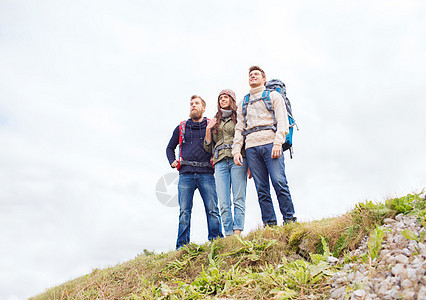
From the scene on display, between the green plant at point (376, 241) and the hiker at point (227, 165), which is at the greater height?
the hiker at point (227, 165)

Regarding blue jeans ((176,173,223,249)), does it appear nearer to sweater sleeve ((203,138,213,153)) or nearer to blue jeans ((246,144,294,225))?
sweater sleeve ((203,138,213,153))

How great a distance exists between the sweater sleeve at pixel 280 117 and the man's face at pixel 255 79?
386 mm

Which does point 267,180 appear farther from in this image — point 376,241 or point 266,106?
point 376,241

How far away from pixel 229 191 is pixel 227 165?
0.52m

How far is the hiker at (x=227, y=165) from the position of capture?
6590 millimetres

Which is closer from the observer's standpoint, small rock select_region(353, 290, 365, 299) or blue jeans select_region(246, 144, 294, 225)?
small rock select_region(353, 290, 365, 299)

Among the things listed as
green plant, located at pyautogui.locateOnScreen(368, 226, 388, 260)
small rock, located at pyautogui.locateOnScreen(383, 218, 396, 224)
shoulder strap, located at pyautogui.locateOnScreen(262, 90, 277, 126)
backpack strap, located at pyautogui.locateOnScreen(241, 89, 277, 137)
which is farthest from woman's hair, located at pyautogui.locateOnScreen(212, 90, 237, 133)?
green plant, located at pyautogui.locateOnScreen(368, 226, 388, 260)

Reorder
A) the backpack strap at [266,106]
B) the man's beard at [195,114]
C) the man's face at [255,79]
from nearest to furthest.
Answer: the backpack strap at [266,106]
the man's face at [255,79]
the man's beard at [195,114]

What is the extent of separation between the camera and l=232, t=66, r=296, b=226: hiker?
5.93 metres

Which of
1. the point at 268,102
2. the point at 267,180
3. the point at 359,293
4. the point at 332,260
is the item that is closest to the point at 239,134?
the point at 268,102

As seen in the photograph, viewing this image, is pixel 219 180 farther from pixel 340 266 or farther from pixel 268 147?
pixel 340 266

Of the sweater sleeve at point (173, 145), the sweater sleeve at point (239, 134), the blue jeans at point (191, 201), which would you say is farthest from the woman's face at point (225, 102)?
the blue jeans at point (191, 201)

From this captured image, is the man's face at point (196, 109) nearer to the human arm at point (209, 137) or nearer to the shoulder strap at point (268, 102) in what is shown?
the human arm at point (209, 137)

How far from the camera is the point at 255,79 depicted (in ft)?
22.1
